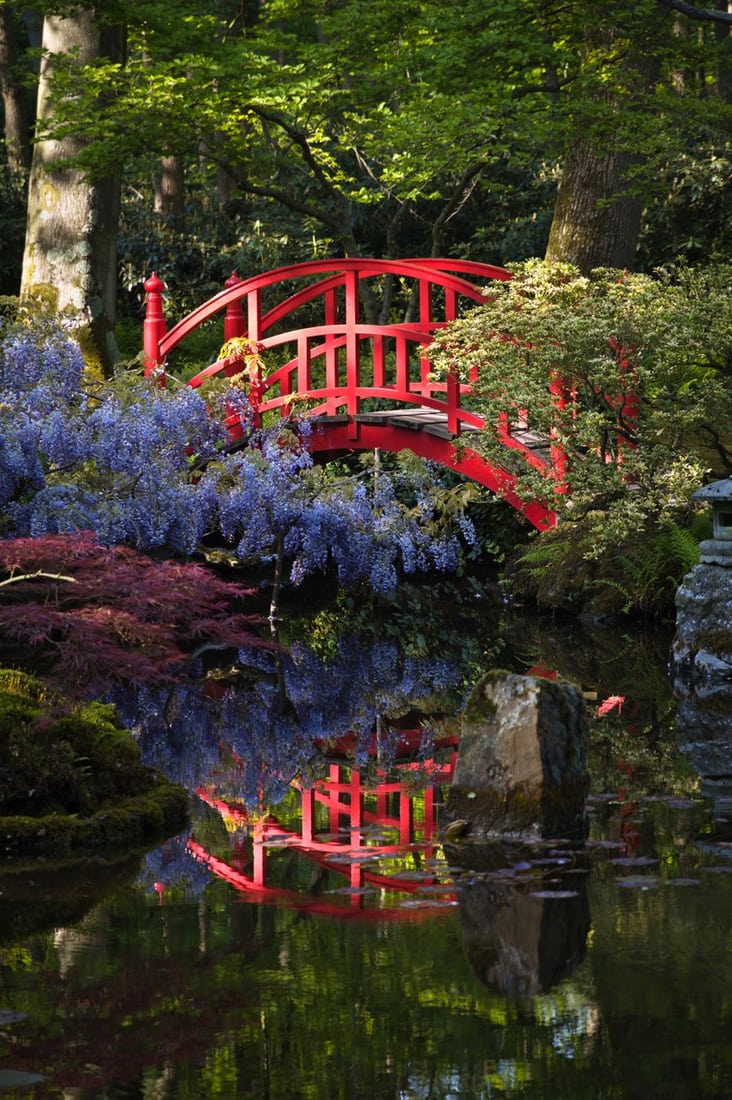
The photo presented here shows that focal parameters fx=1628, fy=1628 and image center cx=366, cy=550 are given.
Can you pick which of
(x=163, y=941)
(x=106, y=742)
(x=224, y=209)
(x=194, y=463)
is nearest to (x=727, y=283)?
(x=194, y=463)

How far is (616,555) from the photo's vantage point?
1177 centimetres

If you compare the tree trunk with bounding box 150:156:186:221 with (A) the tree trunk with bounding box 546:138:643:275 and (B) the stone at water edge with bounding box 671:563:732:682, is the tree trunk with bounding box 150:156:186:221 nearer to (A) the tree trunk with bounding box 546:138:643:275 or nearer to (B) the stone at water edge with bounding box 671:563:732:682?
(A) the tree trunk with bounding box 546:138:643:275

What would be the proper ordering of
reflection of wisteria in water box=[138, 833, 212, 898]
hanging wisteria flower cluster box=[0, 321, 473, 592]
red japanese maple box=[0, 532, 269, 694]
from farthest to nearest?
hanging wisteria flower cluster box=[0, 321, 473, 592], red japanese maple box=[0, 532, 269, 694], reflection of wisteria in water box=[138, 833, 212, 898]

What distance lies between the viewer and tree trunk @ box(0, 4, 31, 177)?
70.4 feet

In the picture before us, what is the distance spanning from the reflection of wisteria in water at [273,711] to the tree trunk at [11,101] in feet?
42.1

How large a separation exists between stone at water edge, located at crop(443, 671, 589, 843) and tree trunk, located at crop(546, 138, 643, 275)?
28.7 ft

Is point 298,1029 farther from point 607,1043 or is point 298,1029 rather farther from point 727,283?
point 727,283

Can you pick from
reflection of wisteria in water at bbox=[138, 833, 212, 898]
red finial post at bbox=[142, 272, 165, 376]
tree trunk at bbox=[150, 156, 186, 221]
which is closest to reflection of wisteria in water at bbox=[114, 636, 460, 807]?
reflection of wisteria in water at bbox=[138, 833, 212, 898]

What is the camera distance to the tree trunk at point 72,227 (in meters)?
14.6

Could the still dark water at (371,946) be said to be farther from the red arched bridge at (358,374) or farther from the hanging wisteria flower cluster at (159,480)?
the red arched bridge at (358,374)

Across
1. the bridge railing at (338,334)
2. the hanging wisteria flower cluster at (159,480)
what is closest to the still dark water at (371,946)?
the hanging wisteria flower cluster at (159,480)

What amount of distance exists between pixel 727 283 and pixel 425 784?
5.99 metres

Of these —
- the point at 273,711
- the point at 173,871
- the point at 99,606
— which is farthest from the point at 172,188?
the point at 173,871

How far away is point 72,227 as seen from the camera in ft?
48.0
